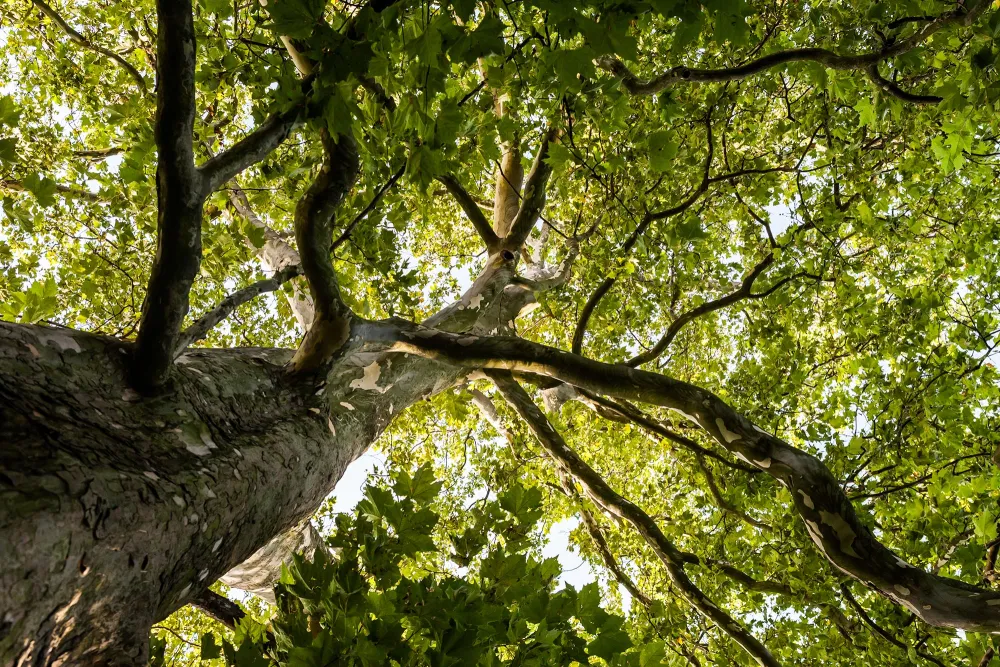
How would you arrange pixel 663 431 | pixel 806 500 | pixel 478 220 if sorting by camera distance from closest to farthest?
pixel 806 500
pixel 663 431
pixel 478 220

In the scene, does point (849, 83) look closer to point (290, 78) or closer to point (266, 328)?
point (290, 78)

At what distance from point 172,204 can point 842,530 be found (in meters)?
3.32

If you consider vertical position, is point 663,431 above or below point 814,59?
below

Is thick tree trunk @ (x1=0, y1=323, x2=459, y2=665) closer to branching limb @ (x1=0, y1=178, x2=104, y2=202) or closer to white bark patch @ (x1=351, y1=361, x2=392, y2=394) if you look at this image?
white bark patch @ (x1=351, y1=361, x2=392, y2=394)

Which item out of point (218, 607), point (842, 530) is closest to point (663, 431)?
point (842, 530)

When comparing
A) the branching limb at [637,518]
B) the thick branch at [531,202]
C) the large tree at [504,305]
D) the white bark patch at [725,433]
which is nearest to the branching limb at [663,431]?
the large tree at [504,305]

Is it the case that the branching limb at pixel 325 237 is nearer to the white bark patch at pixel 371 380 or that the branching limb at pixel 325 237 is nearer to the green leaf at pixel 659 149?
the white bark patch at pixel 371 380

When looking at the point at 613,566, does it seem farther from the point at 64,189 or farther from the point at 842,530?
the point at 64,189

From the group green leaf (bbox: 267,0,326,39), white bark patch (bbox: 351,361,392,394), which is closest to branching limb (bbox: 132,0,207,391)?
green leaf (bbox: 267,0,326,39)

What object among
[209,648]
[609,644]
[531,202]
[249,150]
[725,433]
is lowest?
[209,648]

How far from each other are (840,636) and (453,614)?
4.69m

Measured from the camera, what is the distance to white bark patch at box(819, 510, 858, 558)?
263cm

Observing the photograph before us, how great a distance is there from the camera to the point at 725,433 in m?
3.01

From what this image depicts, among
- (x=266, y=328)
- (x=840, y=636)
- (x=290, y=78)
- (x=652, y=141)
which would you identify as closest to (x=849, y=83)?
(x=652, y=141)
